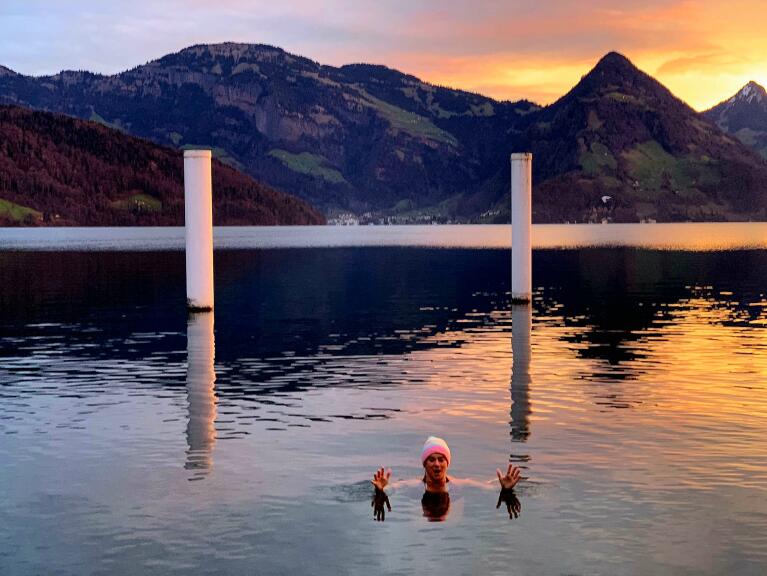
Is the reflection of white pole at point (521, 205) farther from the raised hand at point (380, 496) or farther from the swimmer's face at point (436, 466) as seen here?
the raised hand at point (380, 496)

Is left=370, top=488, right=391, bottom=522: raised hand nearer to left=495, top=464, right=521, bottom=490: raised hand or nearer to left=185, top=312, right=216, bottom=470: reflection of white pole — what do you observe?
left=495, top=464, right=521, bottom=490: raised hand

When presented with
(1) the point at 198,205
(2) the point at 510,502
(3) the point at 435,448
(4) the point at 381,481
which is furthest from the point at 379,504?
(1) the point at 198,205

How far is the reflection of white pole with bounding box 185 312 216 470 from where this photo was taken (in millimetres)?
23016

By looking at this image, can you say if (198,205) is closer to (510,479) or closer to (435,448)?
(435,448)

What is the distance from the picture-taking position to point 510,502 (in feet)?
62.3

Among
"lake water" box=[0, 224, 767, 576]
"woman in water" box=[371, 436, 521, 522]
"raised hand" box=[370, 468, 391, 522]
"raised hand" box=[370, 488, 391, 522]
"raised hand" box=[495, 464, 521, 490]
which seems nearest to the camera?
"lake water" box=[0, 224, 767, 576]

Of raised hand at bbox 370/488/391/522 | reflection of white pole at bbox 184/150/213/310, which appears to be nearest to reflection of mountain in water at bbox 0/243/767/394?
reflection of white pole at bbox 184/150/213/310

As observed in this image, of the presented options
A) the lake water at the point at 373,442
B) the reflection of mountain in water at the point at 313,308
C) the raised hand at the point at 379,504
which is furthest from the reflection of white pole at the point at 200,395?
the raised hand at the point at 379,504

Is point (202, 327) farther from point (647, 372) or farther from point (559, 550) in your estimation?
point (559, 550)

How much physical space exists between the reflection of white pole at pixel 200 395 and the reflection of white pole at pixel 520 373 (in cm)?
727

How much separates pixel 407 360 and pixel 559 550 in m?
23.6

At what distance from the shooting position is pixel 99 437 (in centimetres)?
2492

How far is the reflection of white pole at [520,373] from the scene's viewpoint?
26.2 m

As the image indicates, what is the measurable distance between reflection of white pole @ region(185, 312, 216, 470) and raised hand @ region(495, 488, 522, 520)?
20.6ft
